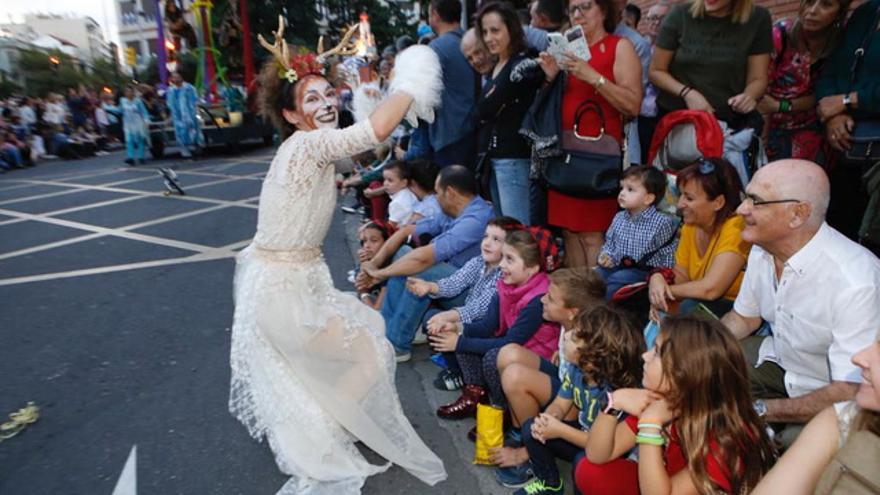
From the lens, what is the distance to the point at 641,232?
3.37 m

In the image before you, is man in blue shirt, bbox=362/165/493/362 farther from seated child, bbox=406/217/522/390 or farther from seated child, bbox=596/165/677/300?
seated child, bbox=596/165/677/300

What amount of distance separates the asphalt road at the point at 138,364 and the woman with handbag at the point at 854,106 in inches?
102

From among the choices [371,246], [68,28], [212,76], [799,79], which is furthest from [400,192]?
[68,28]

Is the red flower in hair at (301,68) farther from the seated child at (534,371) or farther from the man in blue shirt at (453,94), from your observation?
the man in blue shirt at (453,94)

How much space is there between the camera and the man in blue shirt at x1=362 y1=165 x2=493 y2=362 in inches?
164

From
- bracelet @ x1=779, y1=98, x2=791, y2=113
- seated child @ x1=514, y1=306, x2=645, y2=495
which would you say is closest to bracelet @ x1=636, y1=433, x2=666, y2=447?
seated child @ x1=514, y1=306, x2=645, y2=495

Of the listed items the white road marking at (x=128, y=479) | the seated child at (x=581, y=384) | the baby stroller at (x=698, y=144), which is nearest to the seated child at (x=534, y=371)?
the seated child at (x=581, y=384)

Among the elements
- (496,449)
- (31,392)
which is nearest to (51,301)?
(31,392)

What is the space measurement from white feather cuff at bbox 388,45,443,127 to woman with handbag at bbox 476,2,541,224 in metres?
1.50

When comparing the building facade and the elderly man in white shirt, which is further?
the building facade

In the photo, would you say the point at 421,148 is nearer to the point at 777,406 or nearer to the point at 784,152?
the point at 784,152

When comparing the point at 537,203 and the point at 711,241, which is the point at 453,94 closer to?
the point at 537,203

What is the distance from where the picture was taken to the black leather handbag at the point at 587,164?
12.2ft

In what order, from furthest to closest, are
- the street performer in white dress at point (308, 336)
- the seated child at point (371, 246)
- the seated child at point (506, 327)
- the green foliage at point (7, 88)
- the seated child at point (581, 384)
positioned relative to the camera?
the green foliage at point (7, 88), the seated child at point (371, 246), the seated child at point (506, 327), the street performer in white dress at point (308, 336), the seated child at point (581, 384)
